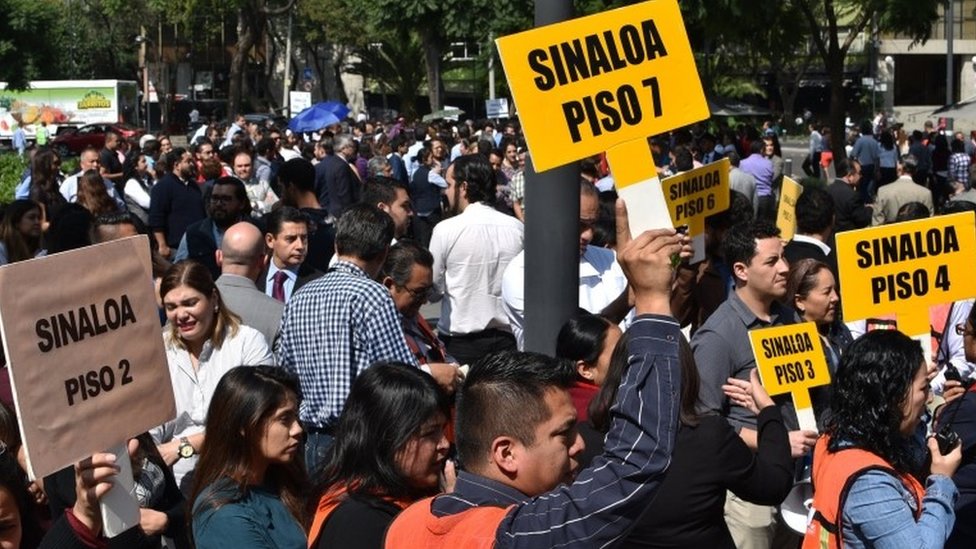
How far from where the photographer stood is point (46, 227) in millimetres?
11016

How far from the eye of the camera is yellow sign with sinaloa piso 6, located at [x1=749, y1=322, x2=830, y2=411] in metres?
5.75

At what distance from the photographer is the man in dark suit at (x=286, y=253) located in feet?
25.4

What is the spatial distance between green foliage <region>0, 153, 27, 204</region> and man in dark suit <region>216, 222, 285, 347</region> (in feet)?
52.3

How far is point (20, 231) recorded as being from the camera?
9656mm

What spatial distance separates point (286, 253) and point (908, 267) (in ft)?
10.5

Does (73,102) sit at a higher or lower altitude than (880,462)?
lower

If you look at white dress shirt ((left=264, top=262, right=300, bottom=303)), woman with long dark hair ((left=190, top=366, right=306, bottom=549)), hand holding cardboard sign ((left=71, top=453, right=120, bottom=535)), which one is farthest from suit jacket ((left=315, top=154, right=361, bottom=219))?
hand holding cardboard sign ((left=71, top=453, right=120, bottom=535))

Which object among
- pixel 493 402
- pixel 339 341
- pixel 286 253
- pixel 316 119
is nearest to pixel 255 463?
pixel 339 341

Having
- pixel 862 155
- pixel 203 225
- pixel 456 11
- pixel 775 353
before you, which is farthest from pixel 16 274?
pixel 456 11

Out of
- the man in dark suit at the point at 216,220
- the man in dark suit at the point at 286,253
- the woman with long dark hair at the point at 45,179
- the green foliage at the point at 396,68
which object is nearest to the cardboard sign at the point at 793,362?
the man in dark suit at the point at 286,253

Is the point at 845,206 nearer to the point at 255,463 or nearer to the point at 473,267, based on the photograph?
the point at 473,267

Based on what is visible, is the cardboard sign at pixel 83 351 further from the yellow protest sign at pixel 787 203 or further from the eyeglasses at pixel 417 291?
the yellow protest sign at pixel 787 203

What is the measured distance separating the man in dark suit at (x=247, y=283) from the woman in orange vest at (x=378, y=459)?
2608 millimetres

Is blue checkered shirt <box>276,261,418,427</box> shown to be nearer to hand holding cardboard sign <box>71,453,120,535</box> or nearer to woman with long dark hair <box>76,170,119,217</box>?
hand holding cardboard sign <box>71,453,120,535</box>
